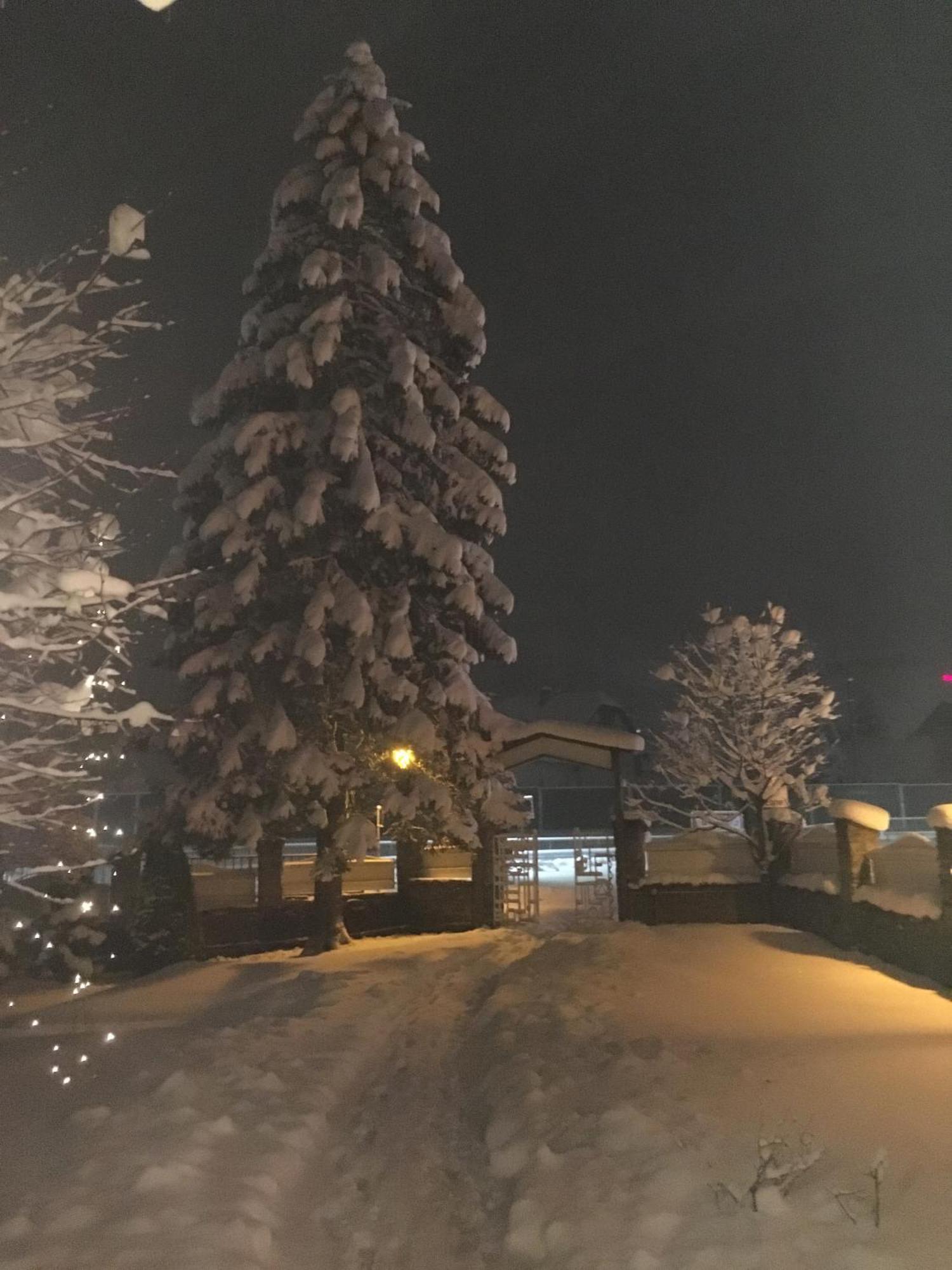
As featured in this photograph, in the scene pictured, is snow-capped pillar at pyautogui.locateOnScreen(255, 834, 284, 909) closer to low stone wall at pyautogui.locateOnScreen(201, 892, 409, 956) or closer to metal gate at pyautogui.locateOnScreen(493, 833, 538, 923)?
low stone wall at pyautogui.locateOnScreen(201, 892, 409, 956)

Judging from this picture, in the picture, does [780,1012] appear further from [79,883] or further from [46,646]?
[79,883]

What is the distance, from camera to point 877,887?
504 inches

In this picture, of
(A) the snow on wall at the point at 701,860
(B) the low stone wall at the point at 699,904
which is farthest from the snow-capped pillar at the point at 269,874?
(A) the snow on wall at the point at 701,860

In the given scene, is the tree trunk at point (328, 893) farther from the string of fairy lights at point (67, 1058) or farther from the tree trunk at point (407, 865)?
the string of fairy lights at point (67, 1058)

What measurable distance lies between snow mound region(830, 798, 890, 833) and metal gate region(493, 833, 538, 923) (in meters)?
6.92

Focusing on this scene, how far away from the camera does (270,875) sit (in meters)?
16.8

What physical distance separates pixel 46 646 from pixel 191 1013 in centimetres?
709

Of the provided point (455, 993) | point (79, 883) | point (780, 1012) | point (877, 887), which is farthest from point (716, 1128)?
point (79, 883)

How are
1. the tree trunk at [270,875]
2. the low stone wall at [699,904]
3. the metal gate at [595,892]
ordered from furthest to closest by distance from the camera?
the metal gate at [595,892] → the low stone wall at [699,904] → the tree trunk at [270,875]

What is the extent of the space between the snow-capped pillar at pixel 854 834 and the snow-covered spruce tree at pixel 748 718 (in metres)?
4.30

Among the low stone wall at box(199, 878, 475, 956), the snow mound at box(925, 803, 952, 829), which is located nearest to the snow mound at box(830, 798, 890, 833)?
the snow mound at box(925, 803, 952, 829)

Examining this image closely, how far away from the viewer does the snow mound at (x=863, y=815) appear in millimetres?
13227

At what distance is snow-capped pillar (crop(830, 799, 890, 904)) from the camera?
13.3m

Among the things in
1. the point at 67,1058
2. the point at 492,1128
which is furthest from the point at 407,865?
the point at 492,1128
